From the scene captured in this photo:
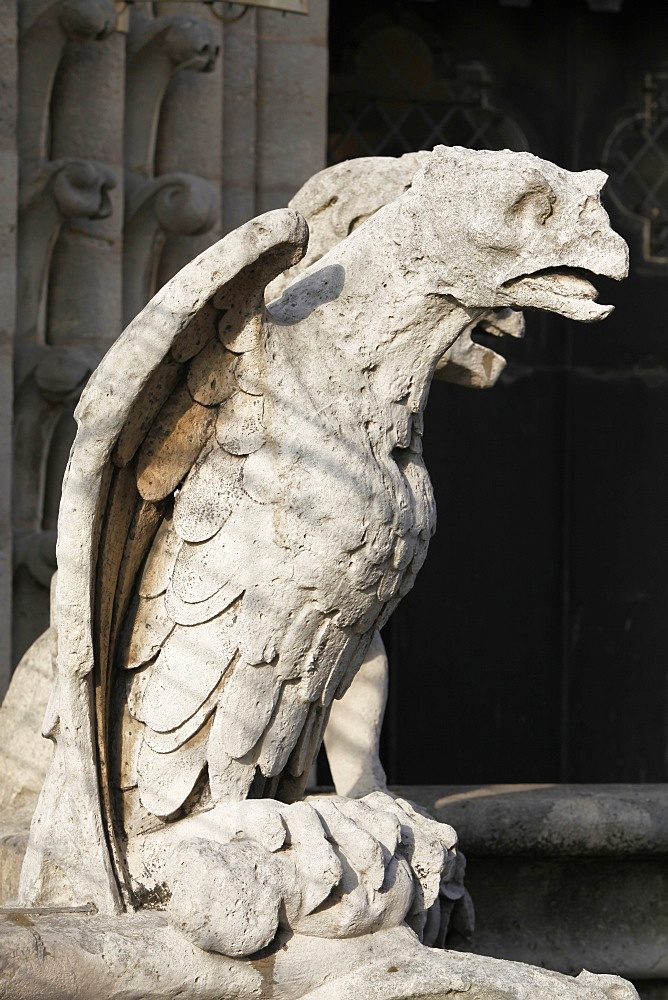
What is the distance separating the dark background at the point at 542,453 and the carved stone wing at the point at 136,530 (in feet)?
8.32

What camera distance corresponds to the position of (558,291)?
249 centimetres

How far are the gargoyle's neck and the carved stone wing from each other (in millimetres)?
93

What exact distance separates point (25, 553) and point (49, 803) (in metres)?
1.49

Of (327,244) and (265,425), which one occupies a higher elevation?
(327,244)

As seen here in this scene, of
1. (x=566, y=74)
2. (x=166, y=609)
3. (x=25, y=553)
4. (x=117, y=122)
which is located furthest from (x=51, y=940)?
(x=566, y=74)

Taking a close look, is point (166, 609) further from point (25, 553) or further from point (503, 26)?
point (503, 26)

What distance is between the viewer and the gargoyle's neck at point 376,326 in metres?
2.54

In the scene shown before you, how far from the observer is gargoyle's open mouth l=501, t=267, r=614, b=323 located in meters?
2.49

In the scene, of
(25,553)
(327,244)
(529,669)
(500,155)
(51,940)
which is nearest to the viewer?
(51,940)

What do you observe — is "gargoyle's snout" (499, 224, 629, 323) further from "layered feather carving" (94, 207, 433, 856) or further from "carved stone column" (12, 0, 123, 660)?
"carved stone column" (12, 0, 123, 660)

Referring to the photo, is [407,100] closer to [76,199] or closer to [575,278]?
[76,199]

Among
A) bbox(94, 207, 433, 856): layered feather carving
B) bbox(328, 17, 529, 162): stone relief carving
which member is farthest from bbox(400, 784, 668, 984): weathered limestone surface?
bbox(328, 17, 529, 162): stone relief carving

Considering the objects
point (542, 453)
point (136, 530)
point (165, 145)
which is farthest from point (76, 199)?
point (542, 453)

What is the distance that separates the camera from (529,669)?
5180 mm
